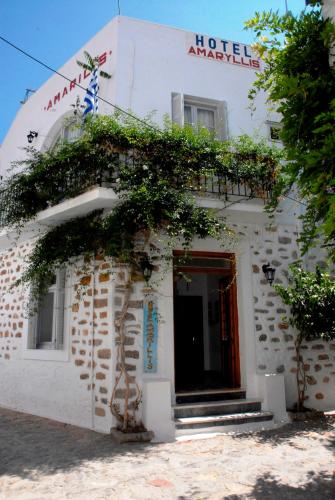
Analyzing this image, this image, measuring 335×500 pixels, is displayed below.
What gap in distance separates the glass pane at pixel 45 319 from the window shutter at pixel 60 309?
19.0 inches

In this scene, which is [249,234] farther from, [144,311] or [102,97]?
[102,97]

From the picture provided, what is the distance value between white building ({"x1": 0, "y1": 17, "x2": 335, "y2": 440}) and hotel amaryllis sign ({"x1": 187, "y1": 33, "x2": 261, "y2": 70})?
0.08ft

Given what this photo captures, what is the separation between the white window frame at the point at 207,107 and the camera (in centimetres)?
838

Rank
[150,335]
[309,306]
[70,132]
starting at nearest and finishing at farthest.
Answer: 1. [150,335]
2. [309,306]
3. [70,132]

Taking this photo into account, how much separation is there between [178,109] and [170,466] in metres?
6.21

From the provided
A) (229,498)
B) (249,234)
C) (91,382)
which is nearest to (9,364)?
(91,382)

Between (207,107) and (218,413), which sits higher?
(207,107)

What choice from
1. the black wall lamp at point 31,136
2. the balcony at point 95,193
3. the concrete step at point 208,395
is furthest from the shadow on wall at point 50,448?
the black wall lamp at point 31,136

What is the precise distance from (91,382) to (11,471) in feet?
7.29

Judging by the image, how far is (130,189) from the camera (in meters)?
6.78

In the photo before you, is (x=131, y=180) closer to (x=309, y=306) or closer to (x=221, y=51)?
(x=309, y=306)

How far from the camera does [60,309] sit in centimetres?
812

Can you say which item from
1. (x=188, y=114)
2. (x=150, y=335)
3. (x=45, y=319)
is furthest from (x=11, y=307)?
(x=188, y=114)

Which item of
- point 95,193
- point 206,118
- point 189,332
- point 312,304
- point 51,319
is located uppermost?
point 206,118
